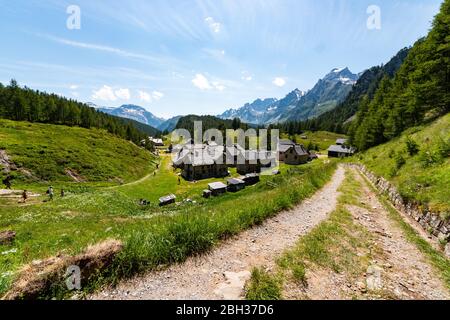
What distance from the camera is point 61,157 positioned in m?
61.4

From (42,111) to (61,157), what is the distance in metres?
60.5

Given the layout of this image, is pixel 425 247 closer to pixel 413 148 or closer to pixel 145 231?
pixel 145 231

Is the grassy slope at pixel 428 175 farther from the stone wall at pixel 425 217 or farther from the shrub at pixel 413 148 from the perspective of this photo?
the stone wall at pixel 425 217

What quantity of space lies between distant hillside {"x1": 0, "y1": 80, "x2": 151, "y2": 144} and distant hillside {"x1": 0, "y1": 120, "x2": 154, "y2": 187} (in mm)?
20713

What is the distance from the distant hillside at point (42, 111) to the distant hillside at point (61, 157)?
20.7 meters

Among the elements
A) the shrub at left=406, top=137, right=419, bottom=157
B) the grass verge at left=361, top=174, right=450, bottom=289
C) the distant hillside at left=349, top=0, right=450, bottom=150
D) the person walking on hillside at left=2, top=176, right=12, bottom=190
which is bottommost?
the person walking on hillside at left=2, top=176, right=12, bottom=190

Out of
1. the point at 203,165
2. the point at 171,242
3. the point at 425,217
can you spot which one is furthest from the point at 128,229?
the point at 203,165

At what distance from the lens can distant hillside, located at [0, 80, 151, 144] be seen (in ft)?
314

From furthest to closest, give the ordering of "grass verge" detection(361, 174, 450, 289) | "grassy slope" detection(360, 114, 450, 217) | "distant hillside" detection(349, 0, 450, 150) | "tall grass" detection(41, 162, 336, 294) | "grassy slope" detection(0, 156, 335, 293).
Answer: "distant hillside" detection(349, 0, 450, 150) → "grassy slope" detection(360, 114, 450, 217) → "grass verge" detection(361, 174, 450, 289) → "grassy slope" detection(0, 156, 335, 293) → "tall grass" detection(41, 162, 336, 294)

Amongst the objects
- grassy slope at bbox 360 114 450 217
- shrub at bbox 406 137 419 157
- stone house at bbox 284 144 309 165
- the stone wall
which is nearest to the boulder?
the stone wall

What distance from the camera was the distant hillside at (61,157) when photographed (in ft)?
174

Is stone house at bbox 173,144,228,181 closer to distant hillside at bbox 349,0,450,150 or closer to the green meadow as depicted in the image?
the green meadow
